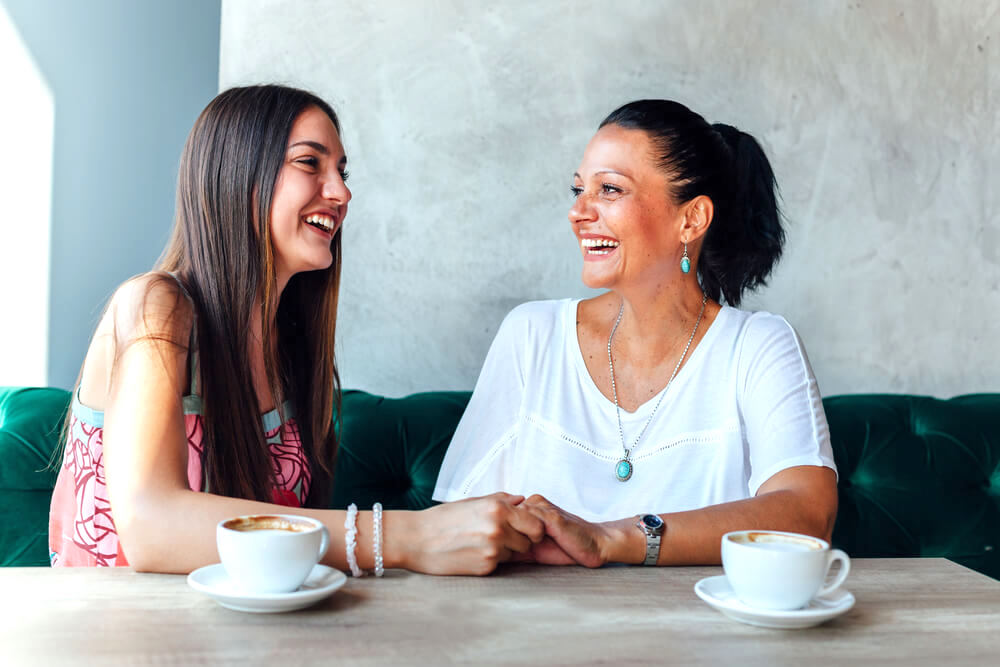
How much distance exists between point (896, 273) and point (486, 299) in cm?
104

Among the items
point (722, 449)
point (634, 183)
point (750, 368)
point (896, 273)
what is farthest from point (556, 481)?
point (896, 273)

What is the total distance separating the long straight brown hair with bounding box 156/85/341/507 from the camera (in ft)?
4.15

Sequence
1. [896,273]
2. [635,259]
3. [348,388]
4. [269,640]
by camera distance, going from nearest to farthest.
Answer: [269,640]
[635,259]
[348,388]
[896,273]

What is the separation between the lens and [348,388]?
2039 millimetres

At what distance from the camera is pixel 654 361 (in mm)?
1713

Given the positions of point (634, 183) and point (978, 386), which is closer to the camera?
point (634, 183)

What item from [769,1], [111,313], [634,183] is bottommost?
[111,313]

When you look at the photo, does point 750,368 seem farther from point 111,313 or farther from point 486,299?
point 111,313

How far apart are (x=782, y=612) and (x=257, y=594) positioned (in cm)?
50

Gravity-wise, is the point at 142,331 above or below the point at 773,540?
above

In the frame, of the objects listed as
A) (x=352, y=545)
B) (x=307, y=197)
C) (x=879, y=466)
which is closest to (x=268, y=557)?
(x=352, y=545)

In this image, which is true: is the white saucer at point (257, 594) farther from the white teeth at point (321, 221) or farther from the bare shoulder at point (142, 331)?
the white teeth at point (321, 221)

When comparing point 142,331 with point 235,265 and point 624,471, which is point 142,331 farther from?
point 624,471

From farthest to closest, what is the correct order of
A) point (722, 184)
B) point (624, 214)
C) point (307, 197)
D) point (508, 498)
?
point (722, 184)
point (624, 214)
point (307, 197)
point (508, 498)
